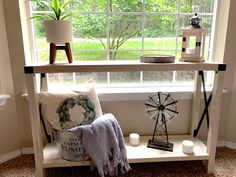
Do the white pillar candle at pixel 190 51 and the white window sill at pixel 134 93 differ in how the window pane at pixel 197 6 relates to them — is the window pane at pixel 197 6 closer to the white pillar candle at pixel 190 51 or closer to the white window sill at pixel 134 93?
the white pillar candle at pixel 190 51

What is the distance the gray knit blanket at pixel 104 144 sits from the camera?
1.33 meters

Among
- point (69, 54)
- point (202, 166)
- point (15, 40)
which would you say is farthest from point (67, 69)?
point (202, 166)

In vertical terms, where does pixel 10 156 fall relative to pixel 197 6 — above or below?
below

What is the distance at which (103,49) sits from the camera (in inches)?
69.1

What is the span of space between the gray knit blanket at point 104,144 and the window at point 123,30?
54cm

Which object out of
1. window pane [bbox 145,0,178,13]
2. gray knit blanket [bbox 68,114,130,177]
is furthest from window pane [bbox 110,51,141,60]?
gray knit blanket [bbox 68,114,130,177]

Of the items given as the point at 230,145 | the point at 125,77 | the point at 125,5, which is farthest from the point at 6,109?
the point at 230,145

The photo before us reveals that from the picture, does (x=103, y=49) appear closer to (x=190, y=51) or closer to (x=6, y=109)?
(x=190, y=51)

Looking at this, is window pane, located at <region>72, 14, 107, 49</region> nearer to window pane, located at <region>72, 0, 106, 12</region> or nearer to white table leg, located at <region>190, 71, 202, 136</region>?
window pane, located at <region>72, 0, 106, 12</region>

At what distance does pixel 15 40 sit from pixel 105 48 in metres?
0.69

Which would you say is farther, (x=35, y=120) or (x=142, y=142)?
(x=142, y=142)

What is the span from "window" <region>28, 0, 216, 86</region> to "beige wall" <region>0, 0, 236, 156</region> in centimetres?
16

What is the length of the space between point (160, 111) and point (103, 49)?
69cm

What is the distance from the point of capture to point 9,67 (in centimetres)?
158
